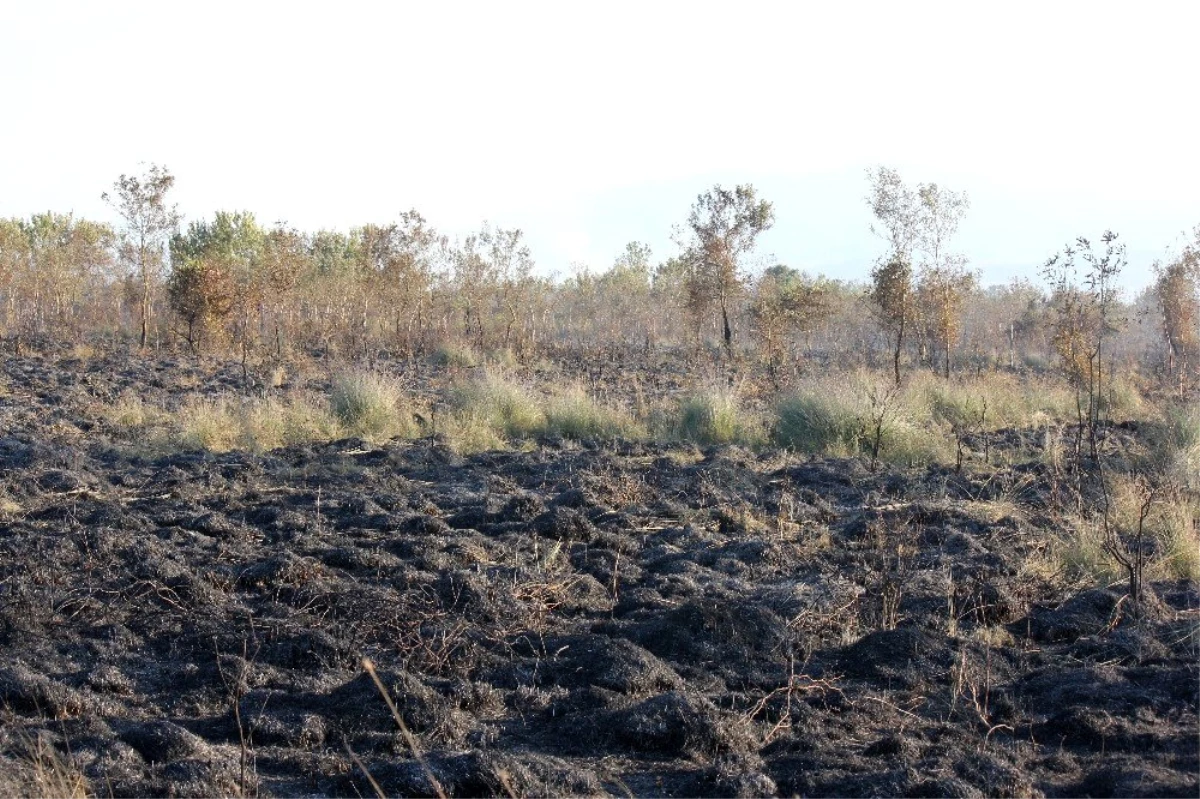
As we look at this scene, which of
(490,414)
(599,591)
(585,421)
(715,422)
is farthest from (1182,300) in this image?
(599,591)

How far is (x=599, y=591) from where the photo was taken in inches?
305

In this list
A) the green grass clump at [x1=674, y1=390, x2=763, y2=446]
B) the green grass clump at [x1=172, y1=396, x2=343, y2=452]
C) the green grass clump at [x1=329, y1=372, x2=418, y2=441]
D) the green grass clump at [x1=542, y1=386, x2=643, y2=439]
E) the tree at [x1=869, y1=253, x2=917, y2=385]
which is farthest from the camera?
the tree at [x1=869, y1=253, x2=917, y2=385]

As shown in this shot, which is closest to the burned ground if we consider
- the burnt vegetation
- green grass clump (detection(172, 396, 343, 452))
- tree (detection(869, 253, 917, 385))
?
the burnt vegetation

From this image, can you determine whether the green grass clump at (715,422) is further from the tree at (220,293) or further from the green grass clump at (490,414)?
the tree at (220,293)

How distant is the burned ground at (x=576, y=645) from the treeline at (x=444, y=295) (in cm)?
1197

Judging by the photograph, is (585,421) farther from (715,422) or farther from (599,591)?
(599,591)

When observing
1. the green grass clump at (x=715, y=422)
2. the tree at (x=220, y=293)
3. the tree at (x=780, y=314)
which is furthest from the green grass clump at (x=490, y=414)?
the tree at (x=220, y=293)

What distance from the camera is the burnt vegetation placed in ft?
15.8

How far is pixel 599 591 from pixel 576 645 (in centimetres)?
123

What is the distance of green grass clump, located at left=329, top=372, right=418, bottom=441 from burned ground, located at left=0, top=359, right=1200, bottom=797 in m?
4.29

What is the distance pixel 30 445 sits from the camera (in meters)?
12.7

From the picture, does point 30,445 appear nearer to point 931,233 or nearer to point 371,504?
Result: point 371,504

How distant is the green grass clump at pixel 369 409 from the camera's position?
51.3 ft

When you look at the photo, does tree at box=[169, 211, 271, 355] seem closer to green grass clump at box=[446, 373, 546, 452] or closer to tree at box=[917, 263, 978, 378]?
green grass clump at box=[446, 373, 546, 452]
